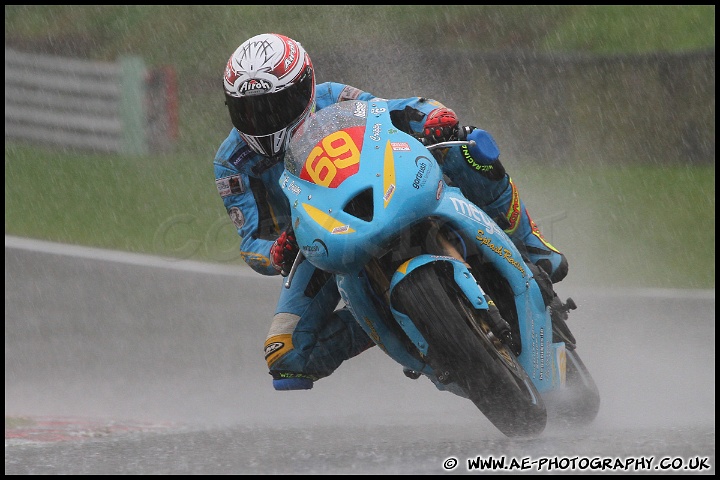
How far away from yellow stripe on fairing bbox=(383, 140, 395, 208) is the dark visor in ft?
2.12

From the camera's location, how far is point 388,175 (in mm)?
3441

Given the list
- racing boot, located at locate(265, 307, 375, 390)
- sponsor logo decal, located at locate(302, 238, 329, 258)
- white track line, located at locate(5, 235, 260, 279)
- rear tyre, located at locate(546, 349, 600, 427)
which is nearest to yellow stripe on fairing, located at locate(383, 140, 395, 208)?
sponsor logo decal, located at locate(302, 238, 329, 258)

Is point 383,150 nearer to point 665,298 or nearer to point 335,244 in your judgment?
point 335,244

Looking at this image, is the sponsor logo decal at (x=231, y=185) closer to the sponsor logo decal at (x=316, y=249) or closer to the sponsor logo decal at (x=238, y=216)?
the sponsor logo decal at (x=238, y=216)

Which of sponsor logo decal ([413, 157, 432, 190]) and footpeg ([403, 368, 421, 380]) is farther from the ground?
sponsor logo decal ([413, 157, 432, 190])

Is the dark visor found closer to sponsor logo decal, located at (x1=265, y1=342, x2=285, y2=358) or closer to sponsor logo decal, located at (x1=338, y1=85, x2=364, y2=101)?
sponsor logo decal, located at (x1=338, y1=85, x2=364, y2=101)

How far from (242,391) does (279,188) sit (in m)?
2.62

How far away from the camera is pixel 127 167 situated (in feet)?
42.0

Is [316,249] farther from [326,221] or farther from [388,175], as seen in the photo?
[388,175]

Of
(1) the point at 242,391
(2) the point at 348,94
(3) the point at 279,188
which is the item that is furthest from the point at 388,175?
(1) the point at 242,391

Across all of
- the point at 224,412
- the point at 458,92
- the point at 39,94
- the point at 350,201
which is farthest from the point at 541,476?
the point at 39,94

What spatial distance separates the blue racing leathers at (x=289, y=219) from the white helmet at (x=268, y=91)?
28cm

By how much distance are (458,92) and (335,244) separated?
899 centimetres

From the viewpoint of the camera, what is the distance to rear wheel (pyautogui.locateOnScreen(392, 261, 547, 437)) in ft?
11.1
